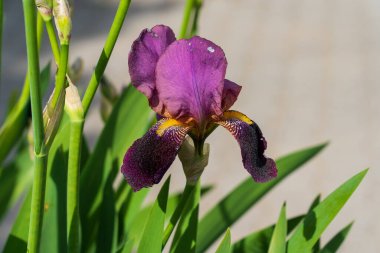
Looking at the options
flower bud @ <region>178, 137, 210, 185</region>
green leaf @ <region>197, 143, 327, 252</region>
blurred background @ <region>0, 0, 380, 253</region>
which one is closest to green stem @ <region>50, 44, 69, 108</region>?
flower bud @ <region>178, 137, 210, 185</region>

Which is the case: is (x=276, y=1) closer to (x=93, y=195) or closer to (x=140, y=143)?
(x=93, y=195)

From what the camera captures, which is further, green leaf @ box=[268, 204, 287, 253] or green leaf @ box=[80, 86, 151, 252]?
green leaf @ box=[80, 86, 151, 252]

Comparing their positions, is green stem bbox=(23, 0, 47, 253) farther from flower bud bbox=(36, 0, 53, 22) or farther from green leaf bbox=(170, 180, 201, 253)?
green leaf bbox=(170, 180, 201, 253)

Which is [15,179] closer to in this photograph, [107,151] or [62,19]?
[107,151]

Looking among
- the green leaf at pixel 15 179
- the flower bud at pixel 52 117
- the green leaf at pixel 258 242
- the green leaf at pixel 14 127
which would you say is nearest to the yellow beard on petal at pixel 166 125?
the flower bud at pixel 52 117

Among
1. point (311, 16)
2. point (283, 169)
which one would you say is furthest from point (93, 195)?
point (311, 16)

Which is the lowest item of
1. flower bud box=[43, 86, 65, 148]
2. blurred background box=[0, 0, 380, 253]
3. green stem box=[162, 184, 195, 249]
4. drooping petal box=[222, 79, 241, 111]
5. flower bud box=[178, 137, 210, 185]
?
blurred background box=[0, 0, 380, 253]

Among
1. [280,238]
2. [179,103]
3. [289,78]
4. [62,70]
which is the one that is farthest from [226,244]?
[289,78]

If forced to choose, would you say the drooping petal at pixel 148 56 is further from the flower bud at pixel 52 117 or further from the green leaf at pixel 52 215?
the green leaf at pixel 52 215
